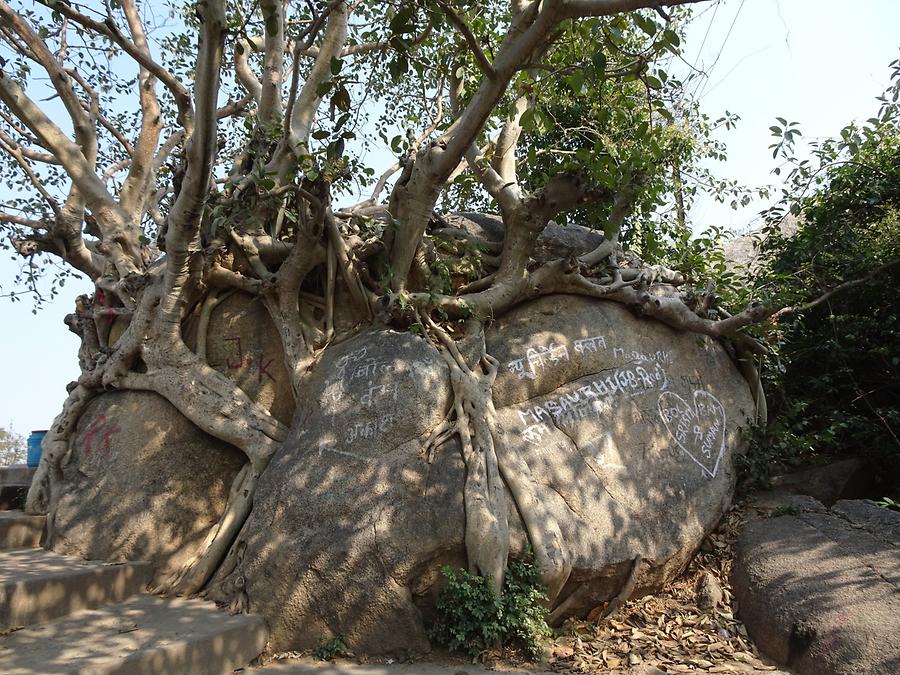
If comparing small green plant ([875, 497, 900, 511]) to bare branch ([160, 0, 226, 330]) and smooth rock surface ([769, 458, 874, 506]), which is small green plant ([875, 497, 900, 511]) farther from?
bare branch ([160, 0, 226, 330])

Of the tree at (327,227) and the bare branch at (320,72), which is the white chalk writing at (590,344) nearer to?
the tree at (327,227)

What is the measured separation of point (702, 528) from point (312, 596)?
3.29 metres

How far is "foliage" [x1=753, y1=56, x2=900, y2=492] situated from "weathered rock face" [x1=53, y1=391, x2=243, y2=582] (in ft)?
16.9

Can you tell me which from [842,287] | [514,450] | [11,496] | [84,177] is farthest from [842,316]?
[11,496]

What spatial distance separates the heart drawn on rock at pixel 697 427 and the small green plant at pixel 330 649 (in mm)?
3411

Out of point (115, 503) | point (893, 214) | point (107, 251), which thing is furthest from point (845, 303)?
point (107, 251)

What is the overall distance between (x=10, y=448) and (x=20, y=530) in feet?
88.0

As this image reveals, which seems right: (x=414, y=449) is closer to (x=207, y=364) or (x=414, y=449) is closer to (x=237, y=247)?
(x=207, y=364)

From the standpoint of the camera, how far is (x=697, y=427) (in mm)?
6105

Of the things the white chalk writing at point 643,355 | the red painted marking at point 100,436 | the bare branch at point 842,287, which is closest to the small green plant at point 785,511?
the white chalk writing at point 643,355

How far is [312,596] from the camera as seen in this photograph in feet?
14.1

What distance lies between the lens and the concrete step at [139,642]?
3.37m

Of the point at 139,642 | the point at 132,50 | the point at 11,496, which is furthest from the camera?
the point at 11,496

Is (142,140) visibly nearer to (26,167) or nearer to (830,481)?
(26,167)
